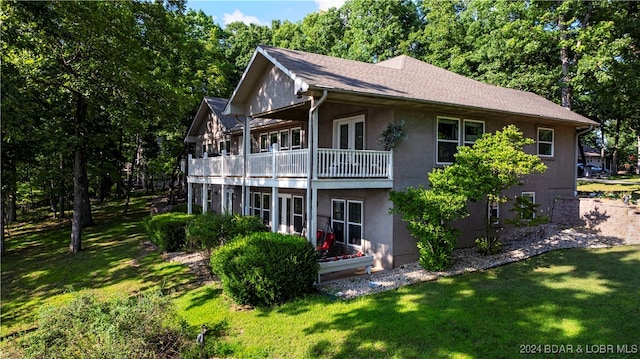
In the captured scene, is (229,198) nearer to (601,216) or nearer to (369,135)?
(369,135)

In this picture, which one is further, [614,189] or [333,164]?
[614,189]

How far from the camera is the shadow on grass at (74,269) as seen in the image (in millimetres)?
11094

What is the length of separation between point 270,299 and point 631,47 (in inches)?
1022

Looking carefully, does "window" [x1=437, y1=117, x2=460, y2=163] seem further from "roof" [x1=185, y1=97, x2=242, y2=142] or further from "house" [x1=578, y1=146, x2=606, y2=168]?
"house" [x1=578, y1=146, x2=606, y2=168]

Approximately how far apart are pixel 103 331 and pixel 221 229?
613 cm

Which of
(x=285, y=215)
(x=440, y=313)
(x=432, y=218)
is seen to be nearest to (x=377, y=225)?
(x=432, y=218)

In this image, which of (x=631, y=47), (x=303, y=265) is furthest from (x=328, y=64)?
(x=631, y=47)

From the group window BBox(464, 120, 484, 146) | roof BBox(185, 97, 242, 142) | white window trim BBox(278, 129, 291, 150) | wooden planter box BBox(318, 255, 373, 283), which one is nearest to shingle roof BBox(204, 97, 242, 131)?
roof BBox(185, 97, 242, 142)

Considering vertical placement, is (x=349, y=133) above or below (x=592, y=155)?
below

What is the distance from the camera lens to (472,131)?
12898 millimetres

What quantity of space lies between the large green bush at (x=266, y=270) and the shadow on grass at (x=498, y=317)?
1.53 meters

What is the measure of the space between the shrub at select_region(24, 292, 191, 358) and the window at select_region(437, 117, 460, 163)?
934cm

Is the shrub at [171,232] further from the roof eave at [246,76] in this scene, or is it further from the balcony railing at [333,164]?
the balcony railing at [333,164]

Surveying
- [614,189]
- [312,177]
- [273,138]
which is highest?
[273,138]
